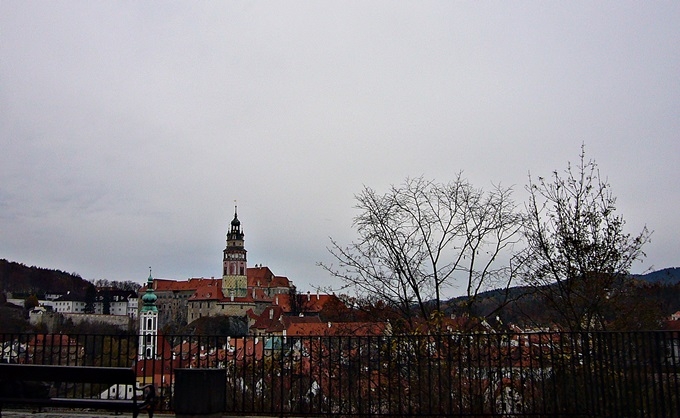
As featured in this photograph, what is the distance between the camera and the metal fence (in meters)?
7.46

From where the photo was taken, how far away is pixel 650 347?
7.00 m

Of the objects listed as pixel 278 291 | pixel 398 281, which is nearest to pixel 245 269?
pixel 278 291

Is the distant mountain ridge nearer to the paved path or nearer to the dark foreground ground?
the dark foreground ground

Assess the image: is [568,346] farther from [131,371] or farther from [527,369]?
[131,371]

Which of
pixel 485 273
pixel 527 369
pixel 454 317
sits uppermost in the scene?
pixel 485 273

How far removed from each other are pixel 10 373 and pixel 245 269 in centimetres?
11350

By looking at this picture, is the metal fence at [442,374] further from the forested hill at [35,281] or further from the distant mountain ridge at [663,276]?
the forested hill at [35,281]

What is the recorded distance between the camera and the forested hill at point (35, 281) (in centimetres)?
11669

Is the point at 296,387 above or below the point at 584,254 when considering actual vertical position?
below

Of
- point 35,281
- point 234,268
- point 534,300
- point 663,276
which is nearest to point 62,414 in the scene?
point 534,300

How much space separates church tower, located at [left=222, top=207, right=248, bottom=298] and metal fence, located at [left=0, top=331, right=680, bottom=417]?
108 metres

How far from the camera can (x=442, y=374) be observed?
8.58 meters

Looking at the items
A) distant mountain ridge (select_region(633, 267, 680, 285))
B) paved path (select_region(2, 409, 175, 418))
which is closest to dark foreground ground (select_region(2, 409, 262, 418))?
paved path (select_region(2, 409, 175, 418))

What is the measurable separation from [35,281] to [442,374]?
139654 millimetres
